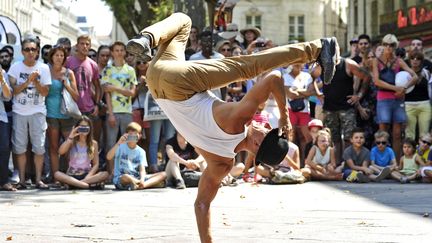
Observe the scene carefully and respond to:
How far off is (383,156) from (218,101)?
7.36 m

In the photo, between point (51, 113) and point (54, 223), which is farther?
point (51, 113)

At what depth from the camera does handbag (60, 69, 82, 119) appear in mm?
13062

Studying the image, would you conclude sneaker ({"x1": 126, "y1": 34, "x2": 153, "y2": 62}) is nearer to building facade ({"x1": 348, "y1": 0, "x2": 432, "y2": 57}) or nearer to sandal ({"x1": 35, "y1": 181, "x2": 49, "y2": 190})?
sandal ({"x1": 35, "y1": 181, "x2": 49, "y2": 190})

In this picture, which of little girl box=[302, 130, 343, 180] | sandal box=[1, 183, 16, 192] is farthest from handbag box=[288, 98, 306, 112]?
sandal box=[1, 183, 16, 192]

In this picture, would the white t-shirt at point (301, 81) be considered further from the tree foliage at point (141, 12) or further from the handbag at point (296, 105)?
the tree foliage at point (141, 12)

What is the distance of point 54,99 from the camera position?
1314 cm

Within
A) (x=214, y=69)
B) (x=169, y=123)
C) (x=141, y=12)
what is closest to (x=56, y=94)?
(x=169, y=123)

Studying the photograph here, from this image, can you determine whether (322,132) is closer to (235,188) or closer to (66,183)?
(235,188)

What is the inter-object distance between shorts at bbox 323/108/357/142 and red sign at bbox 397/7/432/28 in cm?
2788

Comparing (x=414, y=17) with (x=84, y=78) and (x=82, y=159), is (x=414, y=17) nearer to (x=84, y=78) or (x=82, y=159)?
(x=84, y=78)

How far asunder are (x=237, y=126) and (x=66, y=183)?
6.47 meters

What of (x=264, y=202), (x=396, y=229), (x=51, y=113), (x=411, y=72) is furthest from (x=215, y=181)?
(x=411, y=72)

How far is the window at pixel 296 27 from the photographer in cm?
7000

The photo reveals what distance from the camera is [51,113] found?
1314 centimetres
